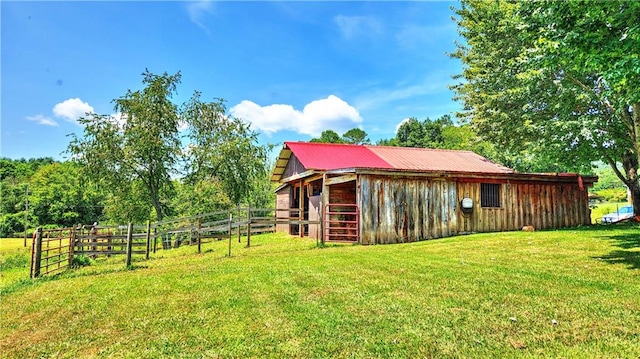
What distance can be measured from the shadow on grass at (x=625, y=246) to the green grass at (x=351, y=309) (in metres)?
0.03

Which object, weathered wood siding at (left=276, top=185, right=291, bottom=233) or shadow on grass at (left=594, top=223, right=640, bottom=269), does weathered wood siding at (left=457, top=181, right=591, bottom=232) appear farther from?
weathered wood siding at (left=276, top=185, right=291, bottom=233)

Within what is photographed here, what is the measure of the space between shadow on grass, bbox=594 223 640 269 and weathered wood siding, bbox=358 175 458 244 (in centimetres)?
450

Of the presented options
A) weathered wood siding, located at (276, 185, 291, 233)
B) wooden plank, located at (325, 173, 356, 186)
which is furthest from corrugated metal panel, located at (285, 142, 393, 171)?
weathered wood siding, located at (276, 185, 291, 233)

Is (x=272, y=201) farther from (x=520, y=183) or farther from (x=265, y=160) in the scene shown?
(x=520, y=183)

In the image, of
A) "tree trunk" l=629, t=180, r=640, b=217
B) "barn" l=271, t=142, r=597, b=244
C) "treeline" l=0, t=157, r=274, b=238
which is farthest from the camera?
"treeline" l=0, t=157, r=274, b=238

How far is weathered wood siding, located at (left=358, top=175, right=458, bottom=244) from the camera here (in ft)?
39.6

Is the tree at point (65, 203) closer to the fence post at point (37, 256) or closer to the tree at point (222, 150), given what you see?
the tree at point (222, 150)

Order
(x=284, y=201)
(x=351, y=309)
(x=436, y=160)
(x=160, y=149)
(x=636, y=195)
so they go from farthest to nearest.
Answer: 1. (x=284, y=201)
2. (x=160, y=149)
3. (x=436, y=160)
4. (x=636, y=195)
5. (x=351, y=309)

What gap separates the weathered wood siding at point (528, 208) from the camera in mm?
13445

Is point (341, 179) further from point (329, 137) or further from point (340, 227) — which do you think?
point (329, 137)

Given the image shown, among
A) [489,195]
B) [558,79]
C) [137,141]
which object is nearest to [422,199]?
[489,195]

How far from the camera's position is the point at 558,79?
12172 mm

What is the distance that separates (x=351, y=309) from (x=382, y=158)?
1245 centimetres

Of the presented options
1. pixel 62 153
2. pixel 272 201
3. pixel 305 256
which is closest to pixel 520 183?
pixel 305 256
